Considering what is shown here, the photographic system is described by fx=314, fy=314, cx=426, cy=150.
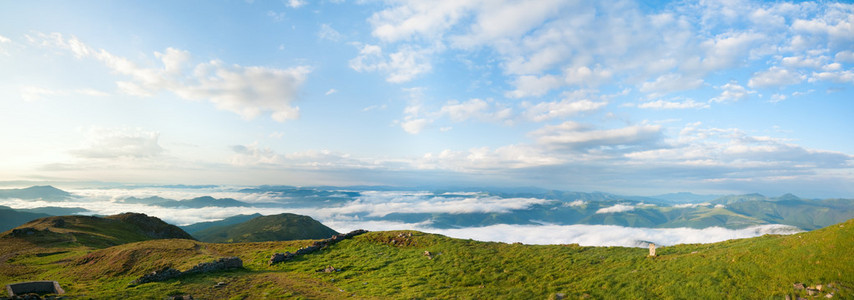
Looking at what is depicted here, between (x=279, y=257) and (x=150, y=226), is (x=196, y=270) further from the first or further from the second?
(x=150, y=226)

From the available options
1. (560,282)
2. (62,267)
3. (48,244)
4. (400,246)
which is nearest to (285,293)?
(400,246)

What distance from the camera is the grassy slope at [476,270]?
21.7 meters

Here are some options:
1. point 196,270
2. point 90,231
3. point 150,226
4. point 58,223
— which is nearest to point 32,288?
point 196,270

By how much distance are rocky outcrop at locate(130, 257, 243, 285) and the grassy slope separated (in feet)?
6.09

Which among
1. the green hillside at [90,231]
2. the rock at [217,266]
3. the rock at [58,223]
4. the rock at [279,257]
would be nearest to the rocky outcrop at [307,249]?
the rock at [279,257]

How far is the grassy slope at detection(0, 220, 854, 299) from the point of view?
2166 centimetres

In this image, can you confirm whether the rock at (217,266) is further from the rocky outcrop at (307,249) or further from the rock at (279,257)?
the rocky outcrop at (307,249)

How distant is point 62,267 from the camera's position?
162 feet

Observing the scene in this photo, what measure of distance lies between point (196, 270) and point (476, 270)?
3379 centimetres

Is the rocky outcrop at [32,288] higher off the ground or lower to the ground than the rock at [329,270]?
higher

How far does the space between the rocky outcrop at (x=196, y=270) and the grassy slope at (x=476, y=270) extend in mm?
1857

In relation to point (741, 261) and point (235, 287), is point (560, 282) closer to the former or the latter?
point (741, 261)

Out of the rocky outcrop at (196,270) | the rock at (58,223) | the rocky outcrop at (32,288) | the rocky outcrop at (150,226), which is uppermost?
the rocky outcrop at (32,288)

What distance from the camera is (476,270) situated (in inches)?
1389
